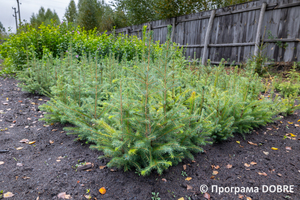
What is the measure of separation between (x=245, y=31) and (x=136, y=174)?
307 inches

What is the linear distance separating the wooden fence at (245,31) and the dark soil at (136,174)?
297 cm

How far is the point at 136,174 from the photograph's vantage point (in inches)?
76.2

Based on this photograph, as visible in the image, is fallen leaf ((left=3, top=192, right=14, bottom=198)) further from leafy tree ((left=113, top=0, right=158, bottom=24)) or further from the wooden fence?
leafy tree ((left=113, top=0, right=158, bottom=24))

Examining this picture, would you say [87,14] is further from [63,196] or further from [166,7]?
[63,196]

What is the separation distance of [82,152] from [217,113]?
190 centimetres

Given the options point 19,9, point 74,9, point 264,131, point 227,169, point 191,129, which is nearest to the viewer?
point 191,129

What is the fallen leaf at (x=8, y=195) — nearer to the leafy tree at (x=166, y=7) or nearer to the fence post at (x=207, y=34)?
the fence post at (x=207, y=34)

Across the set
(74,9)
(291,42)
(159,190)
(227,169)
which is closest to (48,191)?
(159,190)

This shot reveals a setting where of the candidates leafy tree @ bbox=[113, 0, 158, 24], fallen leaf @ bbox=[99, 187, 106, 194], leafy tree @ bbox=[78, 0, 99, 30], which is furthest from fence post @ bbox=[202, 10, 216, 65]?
leafy tree @ bbox=[78, 0, 99, 30]

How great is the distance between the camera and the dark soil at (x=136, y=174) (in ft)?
5.80

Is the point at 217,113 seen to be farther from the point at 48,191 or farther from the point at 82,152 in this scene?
the point at 48,191

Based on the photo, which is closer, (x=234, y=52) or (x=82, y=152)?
(x=82, y=152)

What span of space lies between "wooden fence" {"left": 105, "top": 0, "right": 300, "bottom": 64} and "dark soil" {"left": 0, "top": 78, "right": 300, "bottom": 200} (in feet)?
9.75

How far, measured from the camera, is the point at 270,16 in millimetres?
6699
